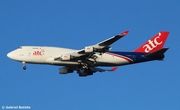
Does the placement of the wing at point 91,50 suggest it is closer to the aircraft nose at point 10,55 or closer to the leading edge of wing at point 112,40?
the leading edge of wing at point 112,40

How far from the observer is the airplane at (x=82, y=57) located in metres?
79.3

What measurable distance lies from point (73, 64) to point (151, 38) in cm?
1526

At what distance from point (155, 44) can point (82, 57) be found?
14.2 meters

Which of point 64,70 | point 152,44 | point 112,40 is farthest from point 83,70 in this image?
point 152,44

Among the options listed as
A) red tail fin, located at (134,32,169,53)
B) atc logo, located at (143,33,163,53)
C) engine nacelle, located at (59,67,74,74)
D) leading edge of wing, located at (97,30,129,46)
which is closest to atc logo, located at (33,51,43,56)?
engine nacelle, located at (59,67,74,74)

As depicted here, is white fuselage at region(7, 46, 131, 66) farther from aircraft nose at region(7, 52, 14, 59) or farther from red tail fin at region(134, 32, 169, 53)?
red tail fin at region(134, 32, 169, 53)

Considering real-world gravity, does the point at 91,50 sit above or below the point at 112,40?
below

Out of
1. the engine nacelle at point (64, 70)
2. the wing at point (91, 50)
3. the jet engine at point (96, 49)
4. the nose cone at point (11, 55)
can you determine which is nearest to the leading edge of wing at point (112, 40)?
the wing at point (91, 50)

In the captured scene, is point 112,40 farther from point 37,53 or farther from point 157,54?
point 37,53

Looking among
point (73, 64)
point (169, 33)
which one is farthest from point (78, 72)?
point (169, 33)

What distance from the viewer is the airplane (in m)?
79.3

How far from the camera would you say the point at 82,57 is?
79312 mm

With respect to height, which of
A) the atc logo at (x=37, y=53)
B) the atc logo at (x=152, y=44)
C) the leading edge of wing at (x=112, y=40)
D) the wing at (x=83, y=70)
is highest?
the atc logo at (x=152, y=44)

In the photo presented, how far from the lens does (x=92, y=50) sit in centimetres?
7550
